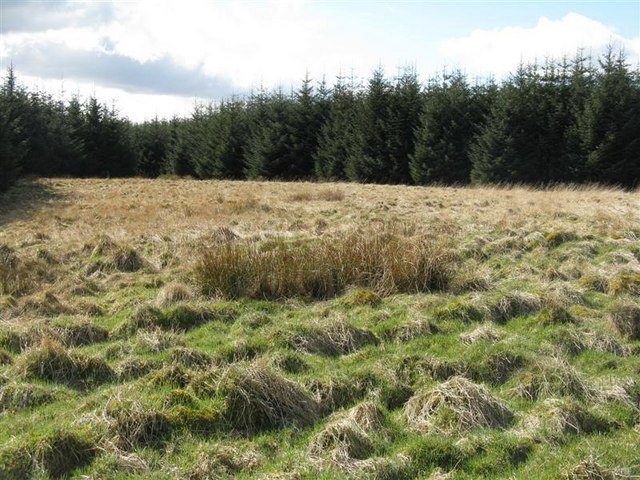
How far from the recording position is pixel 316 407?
16.8 ft

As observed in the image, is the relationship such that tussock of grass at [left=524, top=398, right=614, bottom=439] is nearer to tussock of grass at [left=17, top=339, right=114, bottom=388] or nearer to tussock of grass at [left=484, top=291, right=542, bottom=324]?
tussock of grass at [left=484, top=291, right=542, bottom=324]

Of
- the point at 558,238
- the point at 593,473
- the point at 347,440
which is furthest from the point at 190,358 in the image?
the point at 558,238

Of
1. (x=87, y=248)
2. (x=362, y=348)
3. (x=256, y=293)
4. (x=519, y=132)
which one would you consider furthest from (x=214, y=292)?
(x=519, y=132)

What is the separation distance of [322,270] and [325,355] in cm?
246

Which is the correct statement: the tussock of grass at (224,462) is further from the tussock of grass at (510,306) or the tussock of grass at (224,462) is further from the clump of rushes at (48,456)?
the tussock of grass at (510,306)

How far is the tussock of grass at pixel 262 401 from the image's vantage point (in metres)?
4.88

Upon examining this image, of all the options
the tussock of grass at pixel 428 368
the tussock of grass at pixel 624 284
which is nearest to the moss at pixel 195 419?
the tussock of grass at pixel 428 368

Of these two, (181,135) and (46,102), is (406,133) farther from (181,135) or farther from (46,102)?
(46,102)

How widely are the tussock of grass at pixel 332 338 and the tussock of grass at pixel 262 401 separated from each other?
47.7 inches

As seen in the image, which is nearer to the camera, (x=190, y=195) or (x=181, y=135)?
(x=190, y=195)

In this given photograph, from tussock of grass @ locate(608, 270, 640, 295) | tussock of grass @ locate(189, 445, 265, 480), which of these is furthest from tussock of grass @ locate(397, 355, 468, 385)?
tussock of grass @ locate(608, 270, 640, 295)

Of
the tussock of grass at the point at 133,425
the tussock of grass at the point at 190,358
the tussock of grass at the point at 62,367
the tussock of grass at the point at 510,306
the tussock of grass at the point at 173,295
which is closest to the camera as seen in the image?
the tussock of grass at the point at 133,425

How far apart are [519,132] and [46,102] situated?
29633 mm

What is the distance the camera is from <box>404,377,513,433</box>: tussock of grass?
15.7ft
